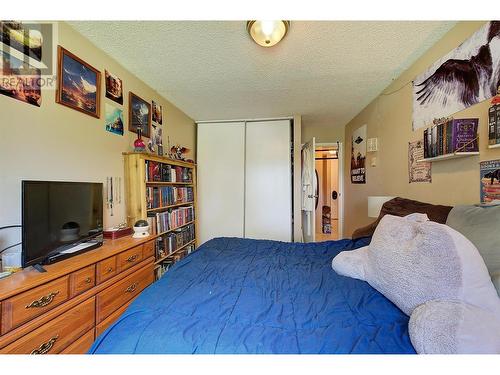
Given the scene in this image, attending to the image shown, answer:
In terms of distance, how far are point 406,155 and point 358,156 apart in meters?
1.24

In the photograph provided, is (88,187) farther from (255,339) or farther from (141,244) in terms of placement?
(255,339)

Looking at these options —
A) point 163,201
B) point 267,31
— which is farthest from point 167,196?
point 267,31

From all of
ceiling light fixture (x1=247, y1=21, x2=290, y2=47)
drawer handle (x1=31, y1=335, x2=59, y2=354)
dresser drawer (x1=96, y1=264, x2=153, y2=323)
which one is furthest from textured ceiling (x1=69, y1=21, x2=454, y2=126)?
drawer handle (x1=31, y1=335, x2=59, y2=354)

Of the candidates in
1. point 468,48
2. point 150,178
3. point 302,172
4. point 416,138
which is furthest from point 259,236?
point 468,48

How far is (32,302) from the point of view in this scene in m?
0.93

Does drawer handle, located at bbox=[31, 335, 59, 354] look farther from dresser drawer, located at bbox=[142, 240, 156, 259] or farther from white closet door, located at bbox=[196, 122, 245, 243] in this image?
white closet door, located at bbox=[196, 122, 245, 243]

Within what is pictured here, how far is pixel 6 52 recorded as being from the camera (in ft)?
3.76

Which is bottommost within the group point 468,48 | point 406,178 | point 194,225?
point 194,225

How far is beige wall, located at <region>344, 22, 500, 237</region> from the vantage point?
1286 mm

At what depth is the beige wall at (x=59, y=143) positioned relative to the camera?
1150 millimetres

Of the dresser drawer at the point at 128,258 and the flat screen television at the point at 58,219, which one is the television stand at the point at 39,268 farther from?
the dresser drawer at the point at 128,258

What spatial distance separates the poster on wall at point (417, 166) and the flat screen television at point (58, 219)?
263 centimetres

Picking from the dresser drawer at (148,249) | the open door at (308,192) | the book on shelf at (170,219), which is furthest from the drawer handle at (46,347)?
the open door at (308,192)
